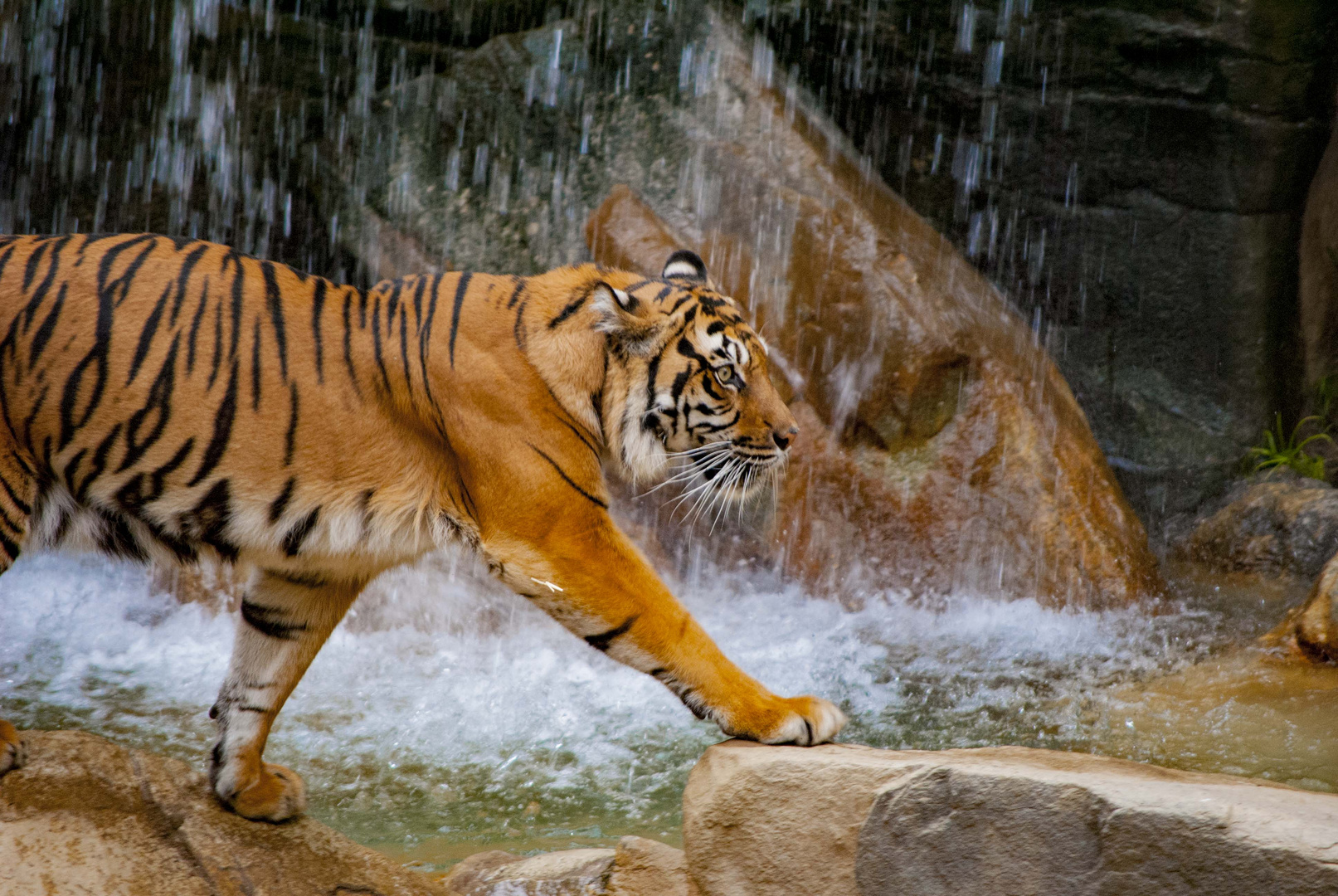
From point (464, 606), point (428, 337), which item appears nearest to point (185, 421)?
point (428, 337)

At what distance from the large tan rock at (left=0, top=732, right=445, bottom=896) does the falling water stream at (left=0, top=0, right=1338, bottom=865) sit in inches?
25.1

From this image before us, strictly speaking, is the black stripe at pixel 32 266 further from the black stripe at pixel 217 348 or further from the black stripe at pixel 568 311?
the black stripe at pixel 568 311

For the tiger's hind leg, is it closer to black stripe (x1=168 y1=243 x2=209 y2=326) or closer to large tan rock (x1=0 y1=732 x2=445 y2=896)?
large tan rock (x1=0 y1=732 x2=445 y2=896)

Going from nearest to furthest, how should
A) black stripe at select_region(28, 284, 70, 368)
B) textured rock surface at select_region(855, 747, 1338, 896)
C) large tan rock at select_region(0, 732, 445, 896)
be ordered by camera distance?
textured rock surface at select_region(855, 747, 1338, 896) → large tan rock at select_region(0, 732, 445, 896) → black stripe at select_region(28, 284, 70, 368)

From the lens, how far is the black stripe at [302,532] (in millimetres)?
2479

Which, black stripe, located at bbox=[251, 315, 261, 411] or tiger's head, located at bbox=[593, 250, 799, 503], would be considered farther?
tiger's head, located at bbox=[593, 250, 799, 503]

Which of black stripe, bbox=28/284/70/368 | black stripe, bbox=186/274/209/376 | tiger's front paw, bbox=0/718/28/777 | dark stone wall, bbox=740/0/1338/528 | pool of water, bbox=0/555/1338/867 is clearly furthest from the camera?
dark stone wall, bbox=740/0/1338/528

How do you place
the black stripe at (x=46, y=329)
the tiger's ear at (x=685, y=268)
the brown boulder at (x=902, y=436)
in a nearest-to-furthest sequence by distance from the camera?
the black stripe at (x=46, y=329), the tiger's ear at (x=685, y=268), the brown boulder at (x=902, y=436)

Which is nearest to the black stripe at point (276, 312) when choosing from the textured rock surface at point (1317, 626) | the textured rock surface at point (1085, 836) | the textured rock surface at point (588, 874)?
the textured rock surface at point (588, 874)

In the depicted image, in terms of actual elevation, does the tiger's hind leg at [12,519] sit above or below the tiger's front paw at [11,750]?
above

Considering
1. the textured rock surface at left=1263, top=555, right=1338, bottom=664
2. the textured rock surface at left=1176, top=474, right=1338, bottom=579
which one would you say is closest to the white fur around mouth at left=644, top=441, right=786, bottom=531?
the textured rock surface at left=1263, top=555, right=1338, bottom=664

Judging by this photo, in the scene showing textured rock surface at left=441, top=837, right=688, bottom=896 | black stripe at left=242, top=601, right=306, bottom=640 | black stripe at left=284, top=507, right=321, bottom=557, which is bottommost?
textured rock surface at left=441, top=837, right=688, bottom=896

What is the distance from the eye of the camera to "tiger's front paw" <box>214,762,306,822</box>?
2.52 metres

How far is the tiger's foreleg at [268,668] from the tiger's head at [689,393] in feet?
2.49
